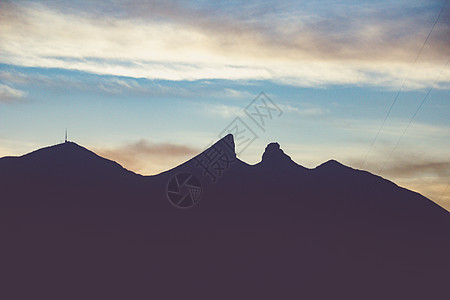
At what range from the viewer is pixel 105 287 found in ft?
436

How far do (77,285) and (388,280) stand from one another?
85.7 metres

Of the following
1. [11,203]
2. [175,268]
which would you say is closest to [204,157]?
[175,268]

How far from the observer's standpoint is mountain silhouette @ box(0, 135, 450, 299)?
13912 cm

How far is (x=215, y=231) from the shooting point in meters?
162
